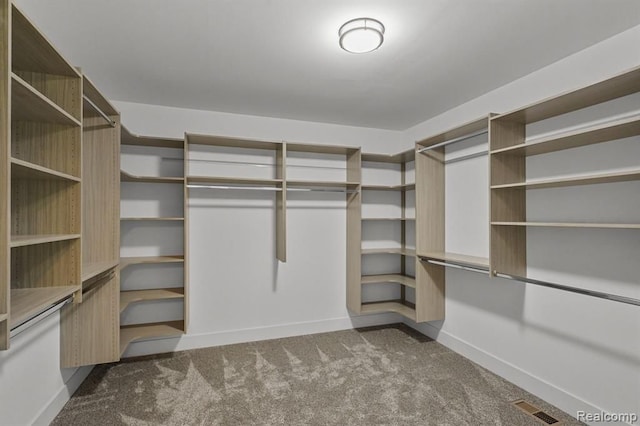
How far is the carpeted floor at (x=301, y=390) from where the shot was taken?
2.39 meters

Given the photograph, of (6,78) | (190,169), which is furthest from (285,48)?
(190,169)

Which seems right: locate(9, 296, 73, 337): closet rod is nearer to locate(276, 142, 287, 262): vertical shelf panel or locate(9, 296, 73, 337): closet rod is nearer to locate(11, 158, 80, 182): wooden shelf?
locate(11, 158, 80, 182): wooden shelf

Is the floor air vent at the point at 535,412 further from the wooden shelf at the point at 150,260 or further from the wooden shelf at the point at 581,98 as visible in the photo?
the wooden shelf at the point at 150,260

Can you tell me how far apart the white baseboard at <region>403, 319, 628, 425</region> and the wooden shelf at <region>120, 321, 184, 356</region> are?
2.67 meters

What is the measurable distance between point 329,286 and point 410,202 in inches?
56.8

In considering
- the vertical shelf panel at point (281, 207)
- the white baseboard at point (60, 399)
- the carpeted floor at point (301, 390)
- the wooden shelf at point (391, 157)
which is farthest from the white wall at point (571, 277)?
the white baseboard at point (60, 399)

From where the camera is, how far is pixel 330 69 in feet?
8.93

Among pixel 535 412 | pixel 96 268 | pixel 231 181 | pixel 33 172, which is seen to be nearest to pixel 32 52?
pixel 33 172

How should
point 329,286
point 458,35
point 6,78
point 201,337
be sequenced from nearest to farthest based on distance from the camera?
1. point 6,78
2. point 458,35
3. point 201,337
4. point 329,286

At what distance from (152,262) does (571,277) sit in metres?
3.39

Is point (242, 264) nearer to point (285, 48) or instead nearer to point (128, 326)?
point (128, 326)

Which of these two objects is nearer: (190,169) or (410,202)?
(190,169)

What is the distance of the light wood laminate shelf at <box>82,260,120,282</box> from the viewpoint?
217 centimetres

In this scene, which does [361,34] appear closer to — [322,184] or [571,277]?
[322,184]
